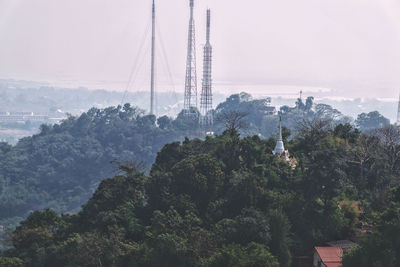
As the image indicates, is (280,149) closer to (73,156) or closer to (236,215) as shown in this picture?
(236,215)

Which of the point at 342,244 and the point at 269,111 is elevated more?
the point at 269,111

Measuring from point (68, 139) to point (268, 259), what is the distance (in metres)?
67.4

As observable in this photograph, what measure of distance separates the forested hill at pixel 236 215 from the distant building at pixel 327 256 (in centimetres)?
105

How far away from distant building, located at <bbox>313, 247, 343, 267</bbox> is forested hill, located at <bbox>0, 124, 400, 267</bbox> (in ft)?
3.45

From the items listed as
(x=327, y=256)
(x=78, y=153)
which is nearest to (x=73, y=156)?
(x=78, y=153)

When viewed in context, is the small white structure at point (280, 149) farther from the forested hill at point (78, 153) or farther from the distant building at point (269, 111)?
the distant building at point (269, 111)

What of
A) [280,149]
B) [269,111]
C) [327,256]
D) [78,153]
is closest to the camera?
[327,256]

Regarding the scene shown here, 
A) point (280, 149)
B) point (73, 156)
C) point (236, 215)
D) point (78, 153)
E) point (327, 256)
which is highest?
point (280, 149)

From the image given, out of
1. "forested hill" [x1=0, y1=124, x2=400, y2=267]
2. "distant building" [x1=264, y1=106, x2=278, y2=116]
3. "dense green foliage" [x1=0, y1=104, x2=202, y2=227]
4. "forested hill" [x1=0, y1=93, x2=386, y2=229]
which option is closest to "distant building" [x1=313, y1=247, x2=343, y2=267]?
"forested hill" [x1=0, y1=124, x2=400, y2=267]

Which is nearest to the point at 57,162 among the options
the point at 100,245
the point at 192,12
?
the point at 192,12

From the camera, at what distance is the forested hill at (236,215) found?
24.9 metres

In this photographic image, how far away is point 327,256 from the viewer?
2522 cm

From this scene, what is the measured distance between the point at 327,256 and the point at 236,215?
15.2ft

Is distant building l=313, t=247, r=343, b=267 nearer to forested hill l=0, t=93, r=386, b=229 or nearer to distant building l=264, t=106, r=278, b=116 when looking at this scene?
forested hill l=0, t=93, r=386, b=229
